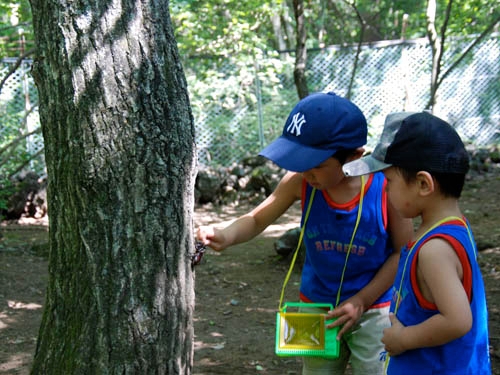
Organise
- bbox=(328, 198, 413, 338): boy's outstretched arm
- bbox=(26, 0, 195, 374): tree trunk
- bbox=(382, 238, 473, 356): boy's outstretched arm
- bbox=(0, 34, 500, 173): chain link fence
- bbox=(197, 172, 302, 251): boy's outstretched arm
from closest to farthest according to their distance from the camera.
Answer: bbox=(382, 238, 473, 356): boy's outstretched arm < bbox=(26, 0, 195, 374): tree trunk < bbox=(328, 198, 413, 338): boy's outstretched arm < bbox=(197, 172, 302, 251): boy's outstretched arm < bbox=(0, 34, 500, 173): chain link fence

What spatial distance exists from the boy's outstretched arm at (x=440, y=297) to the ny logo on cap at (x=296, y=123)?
2.38 ft

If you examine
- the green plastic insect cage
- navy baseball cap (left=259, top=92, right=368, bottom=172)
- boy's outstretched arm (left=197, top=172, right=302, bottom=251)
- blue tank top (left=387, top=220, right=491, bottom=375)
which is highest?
navy baseball cap (left=259, top=92, right=368, bottom=172)

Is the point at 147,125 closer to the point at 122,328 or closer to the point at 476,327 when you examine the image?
the point at 122,328

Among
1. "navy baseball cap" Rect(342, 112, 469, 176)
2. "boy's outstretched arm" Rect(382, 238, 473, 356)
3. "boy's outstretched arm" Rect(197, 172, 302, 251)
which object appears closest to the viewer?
"boy's outstretched arm" Rect(382, 238, 473, 356)

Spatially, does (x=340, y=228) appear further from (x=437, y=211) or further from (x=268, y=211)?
(x=437, y=211)

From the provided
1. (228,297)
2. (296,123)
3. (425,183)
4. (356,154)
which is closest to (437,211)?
(425,183)

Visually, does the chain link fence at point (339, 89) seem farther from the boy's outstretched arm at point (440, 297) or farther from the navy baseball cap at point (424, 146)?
the boy's outstretched arm at point (440, 297)

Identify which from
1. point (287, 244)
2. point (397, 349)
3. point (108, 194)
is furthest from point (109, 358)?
point (287, 244)

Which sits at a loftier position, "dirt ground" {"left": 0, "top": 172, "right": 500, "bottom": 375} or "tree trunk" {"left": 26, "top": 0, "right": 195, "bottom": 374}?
"tree trunk" {"left": 26, "top": 0, "right": 195, "bottom": 374}

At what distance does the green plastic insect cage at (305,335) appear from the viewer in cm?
242

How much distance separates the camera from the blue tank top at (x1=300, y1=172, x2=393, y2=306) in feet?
8.23

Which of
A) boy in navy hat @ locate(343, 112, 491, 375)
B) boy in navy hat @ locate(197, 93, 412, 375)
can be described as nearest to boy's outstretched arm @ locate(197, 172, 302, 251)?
boy in navy hat @ locate(197, 93, 412, 375)

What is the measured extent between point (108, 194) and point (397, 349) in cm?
100

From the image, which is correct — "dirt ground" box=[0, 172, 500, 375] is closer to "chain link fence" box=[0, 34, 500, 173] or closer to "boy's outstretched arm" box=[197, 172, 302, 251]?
"boy's outstretched arm" box=[197, 172, 302, 251]
